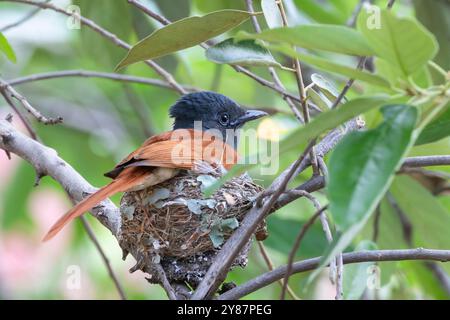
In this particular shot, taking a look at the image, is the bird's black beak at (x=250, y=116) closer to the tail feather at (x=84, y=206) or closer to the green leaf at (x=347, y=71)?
the tail feather at (x=84, y=206)

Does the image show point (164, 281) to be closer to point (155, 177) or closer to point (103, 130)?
point (155, 177)

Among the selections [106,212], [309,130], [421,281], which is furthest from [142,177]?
[421,281]

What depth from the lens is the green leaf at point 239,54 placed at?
2162mm

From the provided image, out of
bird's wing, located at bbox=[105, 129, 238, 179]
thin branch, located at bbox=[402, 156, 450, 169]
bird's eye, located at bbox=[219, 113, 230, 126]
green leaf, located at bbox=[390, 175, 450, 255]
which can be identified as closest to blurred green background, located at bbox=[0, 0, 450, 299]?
bird's eye, located at bbox=[219, 113, 230, 126]

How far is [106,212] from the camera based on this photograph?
331 cm

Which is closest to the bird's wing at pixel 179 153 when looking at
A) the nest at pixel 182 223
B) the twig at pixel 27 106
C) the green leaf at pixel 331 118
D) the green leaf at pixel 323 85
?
the nest at pixel 182 223

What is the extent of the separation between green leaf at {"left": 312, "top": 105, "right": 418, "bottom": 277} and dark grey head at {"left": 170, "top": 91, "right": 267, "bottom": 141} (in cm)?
274

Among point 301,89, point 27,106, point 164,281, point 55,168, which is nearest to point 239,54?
point 301,89

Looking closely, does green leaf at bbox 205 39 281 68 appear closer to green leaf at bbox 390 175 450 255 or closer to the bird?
the bird

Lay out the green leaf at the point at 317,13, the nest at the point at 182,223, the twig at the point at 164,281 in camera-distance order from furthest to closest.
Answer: the green leaf at the point at 317,13 < the nest at the point at 182,223 < the twig at the point at 164,281

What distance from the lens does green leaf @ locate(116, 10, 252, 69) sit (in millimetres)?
2500

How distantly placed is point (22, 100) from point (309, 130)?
1.60 meters

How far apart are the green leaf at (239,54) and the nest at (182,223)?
1109mm

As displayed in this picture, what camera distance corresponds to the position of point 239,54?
2258 millimetres
